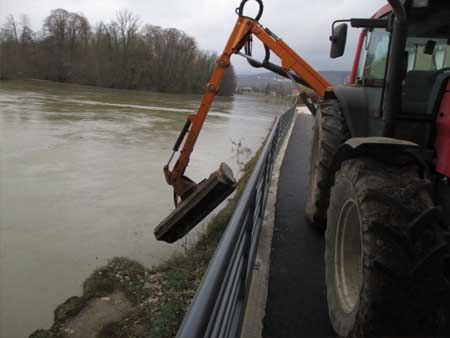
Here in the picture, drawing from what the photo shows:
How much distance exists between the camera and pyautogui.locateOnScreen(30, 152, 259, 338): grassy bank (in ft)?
11.4

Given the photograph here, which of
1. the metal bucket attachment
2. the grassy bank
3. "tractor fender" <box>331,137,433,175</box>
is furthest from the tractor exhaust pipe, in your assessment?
the grassy bank

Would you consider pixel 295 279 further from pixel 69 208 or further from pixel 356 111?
pixel 69 208

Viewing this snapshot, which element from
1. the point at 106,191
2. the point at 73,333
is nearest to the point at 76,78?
the point at 106,191

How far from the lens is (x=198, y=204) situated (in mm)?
4184

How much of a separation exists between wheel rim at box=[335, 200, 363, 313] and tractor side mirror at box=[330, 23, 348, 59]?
1746 mm

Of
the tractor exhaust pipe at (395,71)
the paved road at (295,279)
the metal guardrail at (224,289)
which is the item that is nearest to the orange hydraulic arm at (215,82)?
the paved road at (295,279)

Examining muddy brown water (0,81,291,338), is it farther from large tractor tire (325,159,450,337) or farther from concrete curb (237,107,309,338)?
large tractor tire (325,159,450,337)

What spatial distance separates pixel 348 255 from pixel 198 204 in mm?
2129

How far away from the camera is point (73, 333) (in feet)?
11.6

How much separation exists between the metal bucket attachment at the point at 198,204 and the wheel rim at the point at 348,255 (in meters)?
1.88

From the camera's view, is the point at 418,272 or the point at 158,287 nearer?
the point at 418,272

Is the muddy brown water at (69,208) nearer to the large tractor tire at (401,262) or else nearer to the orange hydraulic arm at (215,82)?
the orange hydraulic arm at (215,82)

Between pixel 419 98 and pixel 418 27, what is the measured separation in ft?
2.19

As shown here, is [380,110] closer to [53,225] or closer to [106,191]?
[53,225]
